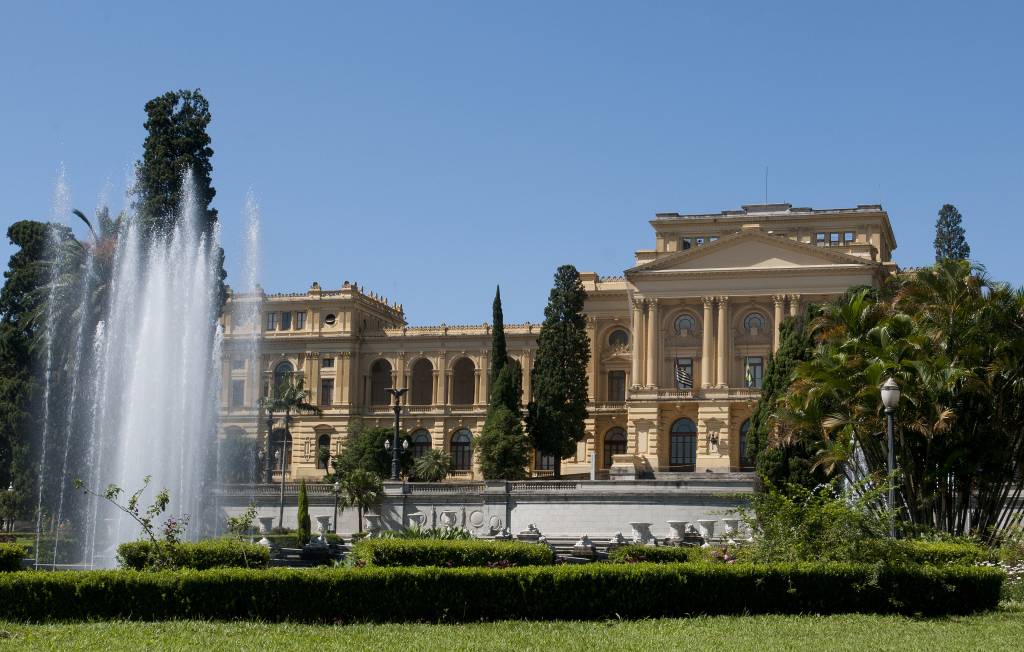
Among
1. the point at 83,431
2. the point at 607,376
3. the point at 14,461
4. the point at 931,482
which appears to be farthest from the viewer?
the point at 607,376

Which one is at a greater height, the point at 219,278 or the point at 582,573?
the point at 219,278

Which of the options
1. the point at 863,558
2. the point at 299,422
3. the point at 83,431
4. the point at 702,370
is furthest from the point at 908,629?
the point at 299,422

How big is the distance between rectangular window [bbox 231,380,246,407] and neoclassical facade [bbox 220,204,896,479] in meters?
0.11

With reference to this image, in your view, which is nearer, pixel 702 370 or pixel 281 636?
pixel 281 636

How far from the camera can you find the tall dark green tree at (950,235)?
75188 mm

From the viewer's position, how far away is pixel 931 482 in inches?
1193

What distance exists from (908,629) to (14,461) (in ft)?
117

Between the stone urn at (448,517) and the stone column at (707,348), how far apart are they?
18.0m

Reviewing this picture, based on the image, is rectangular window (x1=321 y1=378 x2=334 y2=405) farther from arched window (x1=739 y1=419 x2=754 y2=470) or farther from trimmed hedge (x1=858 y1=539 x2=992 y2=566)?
trimmed hedge (x1=858 y1=539 x2=992 y2=566)

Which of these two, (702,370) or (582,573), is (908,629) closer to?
(582,573)

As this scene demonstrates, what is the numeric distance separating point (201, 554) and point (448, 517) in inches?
1305

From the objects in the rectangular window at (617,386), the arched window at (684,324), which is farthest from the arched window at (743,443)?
the rectangular window at (617,386)

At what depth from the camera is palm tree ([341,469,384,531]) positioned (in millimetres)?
55219

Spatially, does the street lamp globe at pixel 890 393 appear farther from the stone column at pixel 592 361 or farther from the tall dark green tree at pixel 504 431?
the stone column at pixel 592 361
